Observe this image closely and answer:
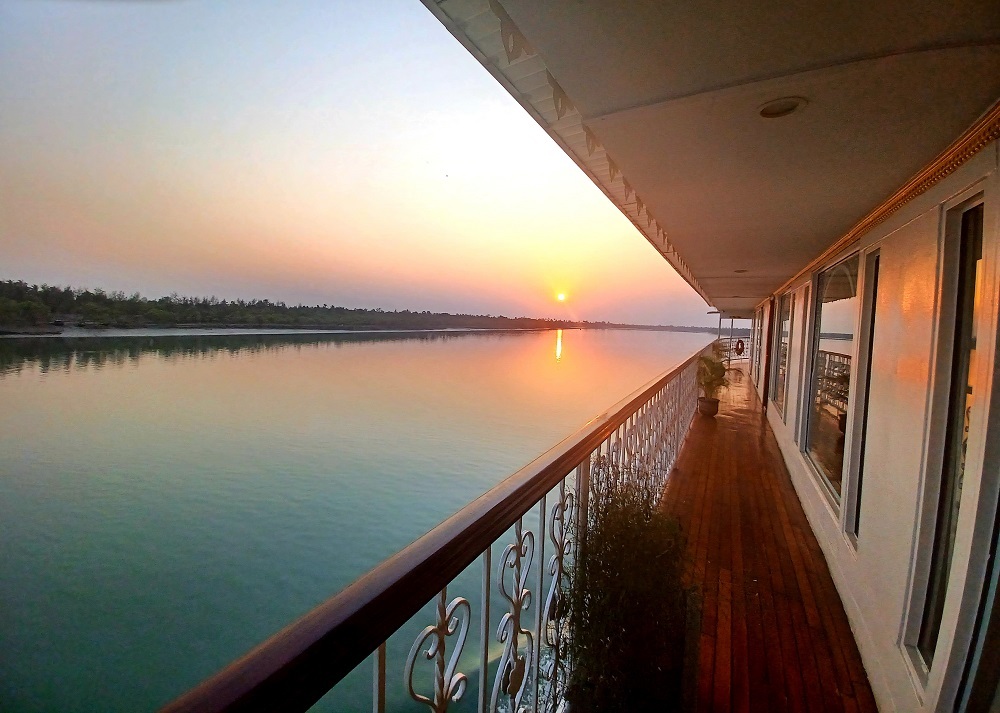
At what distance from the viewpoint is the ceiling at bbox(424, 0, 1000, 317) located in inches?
37.8

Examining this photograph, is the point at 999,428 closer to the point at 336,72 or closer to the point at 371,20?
the point at 371,20

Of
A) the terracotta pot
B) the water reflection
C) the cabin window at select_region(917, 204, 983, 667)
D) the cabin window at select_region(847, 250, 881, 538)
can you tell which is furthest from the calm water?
the cabin window at select_region(917, 204, 983, 667)

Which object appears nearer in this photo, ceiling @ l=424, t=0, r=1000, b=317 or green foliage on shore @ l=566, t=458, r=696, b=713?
ceiling @ l=424, t=0, r=1000, b=317

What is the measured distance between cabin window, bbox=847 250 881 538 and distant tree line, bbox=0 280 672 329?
15.8m

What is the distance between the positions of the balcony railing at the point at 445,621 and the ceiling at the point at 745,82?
1.01 metres

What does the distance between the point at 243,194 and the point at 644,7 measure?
69.9ft

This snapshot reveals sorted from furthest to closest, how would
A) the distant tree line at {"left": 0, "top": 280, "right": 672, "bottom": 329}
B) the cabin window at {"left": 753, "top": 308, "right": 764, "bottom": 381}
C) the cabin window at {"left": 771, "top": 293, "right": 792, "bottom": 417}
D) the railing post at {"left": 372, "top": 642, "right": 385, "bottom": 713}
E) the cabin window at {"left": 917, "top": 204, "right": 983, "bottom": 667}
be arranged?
the distant tree line at {"left": 0, "top": 280, "right": 672, "bottom": 329}, the cabin window at {"left": 753, "top": 308, "right": 764, "bottom": 381}, the cabin window at {"left": 771, "top": 293, "right": 792, "bottom": 417}, the cabin window at {"left": 917, "top": 204, "right": 983, "bottom": 667}, the railing post at {"left": 372, "top": 642, "right": 385, "bottom": 713}

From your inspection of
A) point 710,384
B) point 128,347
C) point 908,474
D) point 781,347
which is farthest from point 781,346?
point 128,347

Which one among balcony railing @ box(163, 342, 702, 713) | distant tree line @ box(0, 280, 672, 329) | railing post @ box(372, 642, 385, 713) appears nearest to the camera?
balcony railing @ box(163, 342, 702, 713)

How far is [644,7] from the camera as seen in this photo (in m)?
0.95

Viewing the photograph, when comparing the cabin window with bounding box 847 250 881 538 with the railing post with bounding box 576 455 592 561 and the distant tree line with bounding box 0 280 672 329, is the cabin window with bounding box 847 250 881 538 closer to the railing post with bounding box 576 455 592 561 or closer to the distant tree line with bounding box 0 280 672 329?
the railing post with bounding box 576 455 592 561

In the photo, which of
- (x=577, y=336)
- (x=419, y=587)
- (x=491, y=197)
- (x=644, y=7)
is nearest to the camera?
(x=419, y=587)

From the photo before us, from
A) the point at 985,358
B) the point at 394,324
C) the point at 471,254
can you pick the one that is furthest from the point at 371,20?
the point at 394,324

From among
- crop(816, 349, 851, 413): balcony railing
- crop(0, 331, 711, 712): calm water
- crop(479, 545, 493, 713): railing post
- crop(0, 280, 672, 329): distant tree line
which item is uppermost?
crop(0, 280, 672, 329): distant tree line
